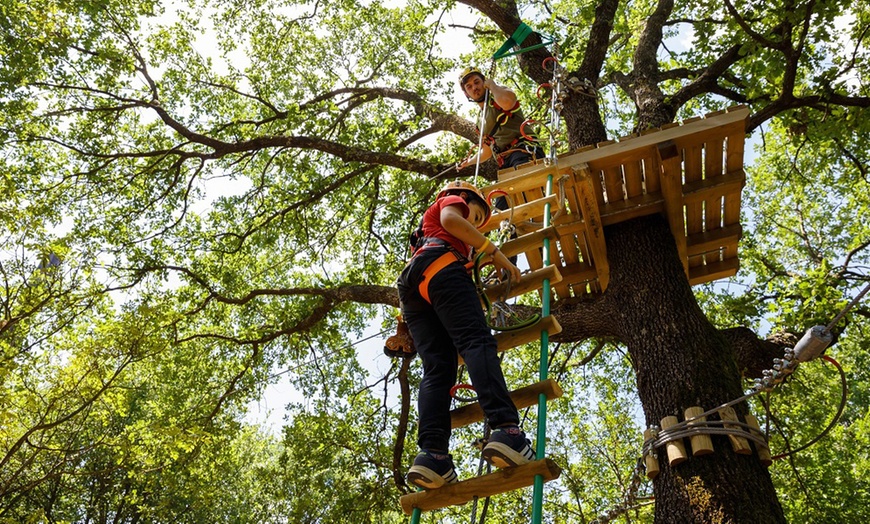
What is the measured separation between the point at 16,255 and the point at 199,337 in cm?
213

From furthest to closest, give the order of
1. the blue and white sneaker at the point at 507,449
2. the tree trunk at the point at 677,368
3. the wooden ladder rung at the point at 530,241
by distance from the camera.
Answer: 1. the wooden ladder rung at the point at 530,241
2. the tree trunk at the point at 677,368
3. the blue and white sneaker at the point at 507,449

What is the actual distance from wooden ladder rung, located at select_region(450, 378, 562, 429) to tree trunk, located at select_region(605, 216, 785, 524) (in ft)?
3.04

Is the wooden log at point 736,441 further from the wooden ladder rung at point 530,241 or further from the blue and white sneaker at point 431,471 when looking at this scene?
the blue and white sneaker at point 431,471

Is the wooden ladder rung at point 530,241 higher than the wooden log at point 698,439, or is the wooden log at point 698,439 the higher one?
the wooden ladder rung at point 530,241

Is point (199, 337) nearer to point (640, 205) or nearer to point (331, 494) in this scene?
point (331, 494)

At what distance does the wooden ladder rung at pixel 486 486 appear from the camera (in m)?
2.57

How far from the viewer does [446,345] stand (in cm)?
335

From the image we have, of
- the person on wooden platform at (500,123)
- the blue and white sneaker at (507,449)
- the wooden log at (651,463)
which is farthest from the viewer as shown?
the person on wooden platform at (500,123)

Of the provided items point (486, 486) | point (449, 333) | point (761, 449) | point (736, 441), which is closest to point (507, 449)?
point (486, 486)

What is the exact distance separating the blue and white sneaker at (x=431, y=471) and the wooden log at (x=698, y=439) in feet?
4.22

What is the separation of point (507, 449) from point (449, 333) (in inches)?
25.7

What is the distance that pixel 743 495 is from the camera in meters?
3.17

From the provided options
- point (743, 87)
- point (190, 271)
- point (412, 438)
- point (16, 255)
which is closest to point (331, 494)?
point (412, 438)

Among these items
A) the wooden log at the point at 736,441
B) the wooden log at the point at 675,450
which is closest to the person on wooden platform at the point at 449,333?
the wooden log at the point at 675,450
